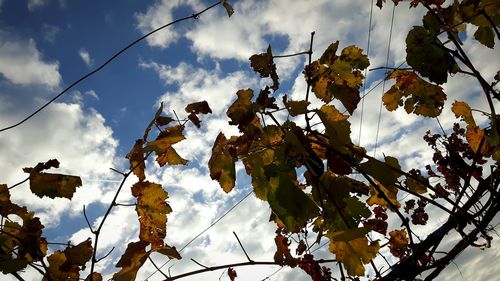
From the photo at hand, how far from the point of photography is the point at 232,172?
1.40m

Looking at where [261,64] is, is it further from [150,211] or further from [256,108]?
[150,211]

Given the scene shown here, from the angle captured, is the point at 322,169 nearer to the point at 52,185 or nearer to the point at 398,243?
the point at 52,185

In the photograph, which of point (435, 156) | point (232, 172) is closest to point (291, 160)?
point (232, 172)

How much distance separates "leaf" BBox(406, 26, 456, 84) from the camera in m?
1.17

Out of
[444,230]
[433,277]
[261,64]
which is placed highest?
[261,64]

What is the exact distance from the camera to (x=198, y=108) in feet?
5.85

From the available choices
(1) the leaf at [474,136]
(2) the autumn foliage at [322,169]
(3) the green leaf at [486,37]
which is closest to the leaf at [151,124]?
(2) the autumn foliage at [322,169]

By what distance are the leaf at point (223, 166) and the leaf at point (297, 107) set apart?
0.31 m

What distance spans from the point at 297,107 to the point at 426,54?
454 millimetres

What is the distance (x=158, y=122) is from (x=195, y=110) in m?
0.19

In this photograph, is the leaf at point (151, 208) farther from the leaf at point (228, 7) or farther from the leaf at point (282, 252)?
the leaf at point (228, 7)

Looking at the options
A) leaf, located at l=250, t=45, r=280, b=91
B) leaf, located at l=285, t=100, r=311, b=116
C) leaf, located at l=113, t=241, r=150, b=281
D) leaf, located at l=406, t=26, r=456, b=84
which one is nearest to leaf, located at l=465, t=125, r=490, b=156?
leaf, located at l=406, t=26, r=456, b=84

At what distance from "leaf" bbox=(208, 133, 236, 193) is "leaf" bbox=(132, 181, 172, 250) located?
1.70 feet

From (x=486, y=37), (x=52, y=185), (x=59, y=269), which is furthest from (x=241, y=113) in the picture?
(x=59, y=269)
